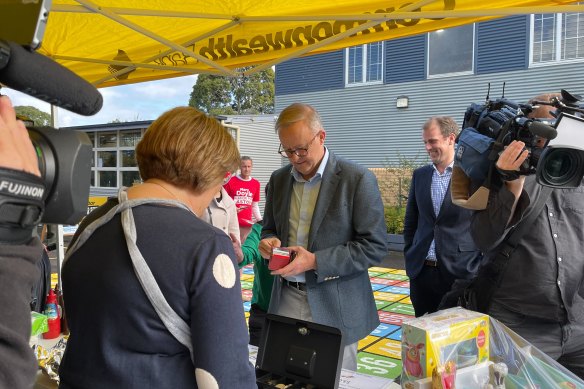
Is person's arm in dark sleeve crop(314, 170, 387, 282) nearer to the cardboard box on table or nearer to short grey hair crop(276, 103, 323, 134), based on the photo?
short grey hair crop(276, 103, 323, 134)

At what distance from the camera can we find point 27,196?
669mm

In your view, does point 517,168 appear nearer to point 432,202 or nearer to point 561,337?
point 561,337

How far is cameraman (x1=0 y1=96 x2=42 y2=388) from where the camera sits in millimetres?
662

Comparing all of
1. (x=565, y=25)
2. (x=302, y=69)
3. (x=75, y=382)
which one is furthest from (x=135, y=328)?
(x=302, y=69)

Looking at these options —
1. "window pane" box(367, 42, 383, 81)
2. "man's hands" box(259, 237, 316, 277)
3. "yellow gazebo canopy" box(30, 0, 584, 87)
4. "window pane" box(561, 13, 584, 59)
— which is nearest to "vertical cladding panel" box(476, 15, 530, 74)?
"window pane" box(561, 13, 584, 59)

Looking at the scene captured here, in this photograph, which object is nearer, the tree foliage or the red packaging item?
the red packaging item

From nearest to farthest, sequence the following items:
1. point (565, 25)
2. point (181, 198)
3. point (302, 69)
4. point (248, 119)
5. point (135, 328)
Result: point (135, 328) → point (181, 198) → point (565, 25) → point (302, 69) → point (248, 119)

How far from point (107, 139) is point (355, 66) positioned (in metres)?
9.91

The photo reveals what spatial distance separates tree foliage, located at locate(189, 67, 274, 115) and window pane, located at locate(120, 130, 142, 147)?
96.0ft

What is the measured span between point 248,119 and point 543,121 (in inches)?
657

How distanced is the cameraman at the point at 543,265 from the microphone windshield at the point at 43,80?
5.13 ft

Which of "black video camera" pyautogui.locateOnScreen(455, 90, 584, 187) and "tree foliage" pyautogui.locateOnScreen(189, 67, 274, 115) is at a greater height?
"tree foliage" pyautogui.locateOnScreen(189, 67, 274, 115)

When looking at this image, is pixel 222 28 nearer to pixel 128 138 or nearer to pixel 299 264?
pixel 299 264

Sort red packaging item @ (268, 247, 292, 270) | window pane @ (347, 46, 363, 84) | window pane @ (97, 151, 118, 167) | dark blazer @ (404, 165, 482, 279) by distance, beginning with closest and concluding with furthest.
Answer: red packaging item @ (268, 247, 292, 270)
dark blazer @ (404, 165, 482, 279)
window pane @ (347, 46, 363, 84)
window pane @ (97, 151, 118, 167)
